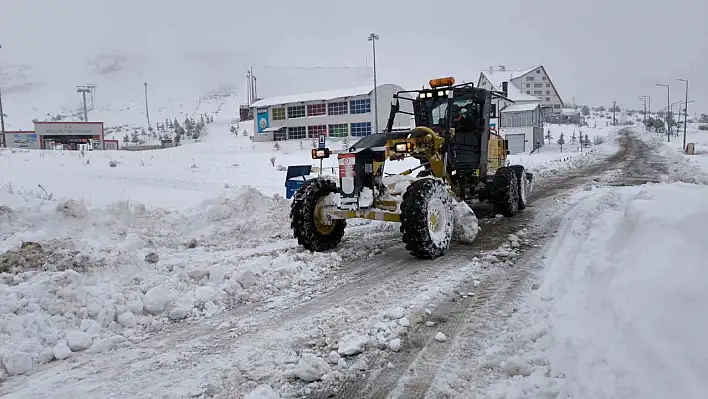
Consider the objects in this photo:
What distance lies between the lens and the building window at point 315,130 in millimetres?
53500

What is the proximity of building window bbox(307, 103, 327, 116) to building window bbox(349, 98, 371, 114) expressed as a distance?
10.9ft

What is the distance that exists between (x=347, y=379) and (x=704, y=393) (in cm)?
212

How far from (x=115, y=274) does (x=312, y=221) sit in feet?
9.15

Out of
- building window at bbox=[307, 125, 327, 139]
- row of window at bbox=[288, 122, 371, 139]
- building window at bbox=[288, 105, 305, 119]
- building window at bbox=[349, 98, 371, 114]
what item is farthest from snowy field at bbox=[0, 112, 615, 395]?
building window at bbox=[288, 105, 305, 119]

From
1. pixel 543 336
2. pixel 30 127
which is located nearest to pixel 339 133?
pixel 543 336

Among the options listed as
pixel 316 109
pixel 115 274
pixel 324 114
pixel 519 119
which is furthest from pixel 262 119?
pixel 115 274

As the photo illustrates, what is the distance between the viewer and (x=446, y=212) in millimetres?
7129

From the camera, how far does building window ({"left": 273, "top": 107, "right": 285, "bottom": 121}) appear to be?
56156mm

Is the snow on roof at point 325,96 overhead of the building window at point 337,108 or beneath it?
overhead

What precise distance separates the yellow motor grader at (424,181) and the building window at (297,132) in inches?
1825

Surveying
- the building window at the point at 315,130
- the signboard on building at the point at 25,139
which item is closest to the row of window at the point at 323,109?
the building window at the point at 315,130

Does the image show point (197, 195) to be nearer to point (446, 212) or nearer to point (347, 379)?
point (446, 212)

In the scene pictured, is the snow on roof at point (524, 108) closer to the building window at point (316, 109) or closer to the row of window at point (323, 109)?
the row of window at point (323, 109)

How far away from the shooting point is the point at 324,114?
53250 mm
